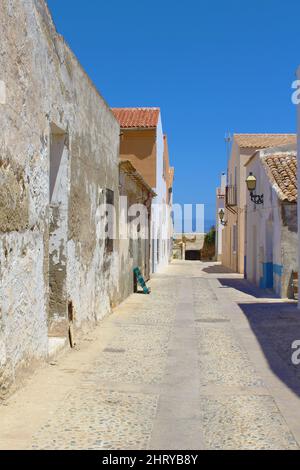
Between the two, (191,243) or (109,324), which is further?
(191,243)

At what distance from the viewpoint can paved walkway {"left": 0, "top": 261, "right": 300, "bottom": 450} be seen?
420 cm

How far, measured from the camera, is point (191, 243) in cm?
5716

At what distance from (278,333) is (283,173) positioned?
8478 millimetres

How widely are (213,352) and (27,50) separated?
182 inches

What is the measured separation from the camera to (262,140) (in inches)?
1113

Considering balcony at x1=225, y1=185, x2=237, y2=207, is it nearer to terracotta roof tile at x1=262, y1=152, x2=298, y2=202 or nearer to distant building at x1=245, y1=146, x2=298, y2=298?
distant building at x1=245, y1=146, x2=298, y2=298

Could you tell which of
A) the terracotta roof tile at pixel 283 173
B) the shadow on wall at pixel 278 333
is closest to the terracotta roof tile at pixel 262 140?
the terracotta roof tile at pixel 283 173

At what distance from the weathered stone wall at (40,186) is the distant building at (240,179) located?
18084mm

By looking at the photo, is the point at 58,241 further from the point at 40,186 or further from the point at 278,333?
the point at 278,333

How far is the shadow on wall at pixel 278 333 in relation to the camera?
6563mm

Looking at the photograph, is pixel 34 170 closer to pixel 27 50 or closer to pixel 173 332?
pixel 27 50

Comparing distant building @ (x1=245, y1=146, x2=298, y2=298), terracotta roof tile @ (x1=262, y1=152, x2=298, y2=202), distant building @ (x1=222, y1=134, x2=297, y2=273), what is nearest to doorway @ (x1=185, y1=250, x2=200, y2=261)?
distant building @ (x1=222, y1=134, x2=297, y2=273)
